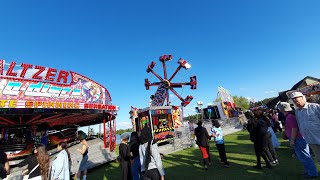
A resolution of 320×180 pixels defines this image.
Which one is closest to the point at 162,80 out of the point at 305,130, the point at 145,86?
the point at 145,86

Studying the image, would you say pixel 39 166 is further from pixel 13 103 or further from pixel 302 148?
pixel 302 148

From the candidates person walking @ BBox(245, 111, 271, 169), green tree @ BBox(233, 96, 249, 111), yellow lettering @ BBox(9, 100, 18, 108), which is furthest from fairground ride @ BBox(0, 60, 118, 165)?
green tree @ BBox(233, 96, 249, 111)

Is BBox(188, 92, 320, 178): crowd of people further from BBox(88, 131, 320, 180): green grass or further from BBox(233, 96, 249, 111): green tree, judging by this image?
BBox(233, 96, 249, 111): green tree

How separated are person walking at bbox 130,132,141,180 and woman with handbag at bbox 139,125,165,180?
39.2 inches

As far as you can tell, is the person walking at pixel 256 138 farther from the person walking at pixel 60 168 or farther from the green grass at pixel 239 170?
the person walking at pixel 60 168

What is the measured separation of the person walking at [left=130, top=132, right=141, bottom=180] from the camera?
5.20 meters

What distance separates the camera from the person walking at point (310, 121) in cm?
397

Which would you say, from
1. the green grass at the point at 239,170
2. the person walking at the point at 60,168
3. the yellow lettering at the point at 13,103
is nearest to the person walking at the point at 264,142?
the green grass at the point at 239,170

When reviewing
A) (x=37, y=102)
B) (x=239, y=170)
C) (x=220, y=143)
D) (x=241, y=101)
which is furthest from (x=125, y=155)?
(x=241, y=101)

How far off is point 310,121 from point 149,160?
3.39 meters

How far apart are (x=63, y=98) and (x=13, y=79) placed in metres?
2.29

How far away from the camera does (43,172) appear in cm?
466

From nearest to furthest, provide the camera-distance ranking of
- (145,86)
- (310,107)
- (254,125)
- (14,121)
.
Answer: (310,107)
(254,125)
(14,121)
(145,86)

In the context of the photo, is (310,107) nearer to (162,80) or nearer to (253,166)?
(253,166)
